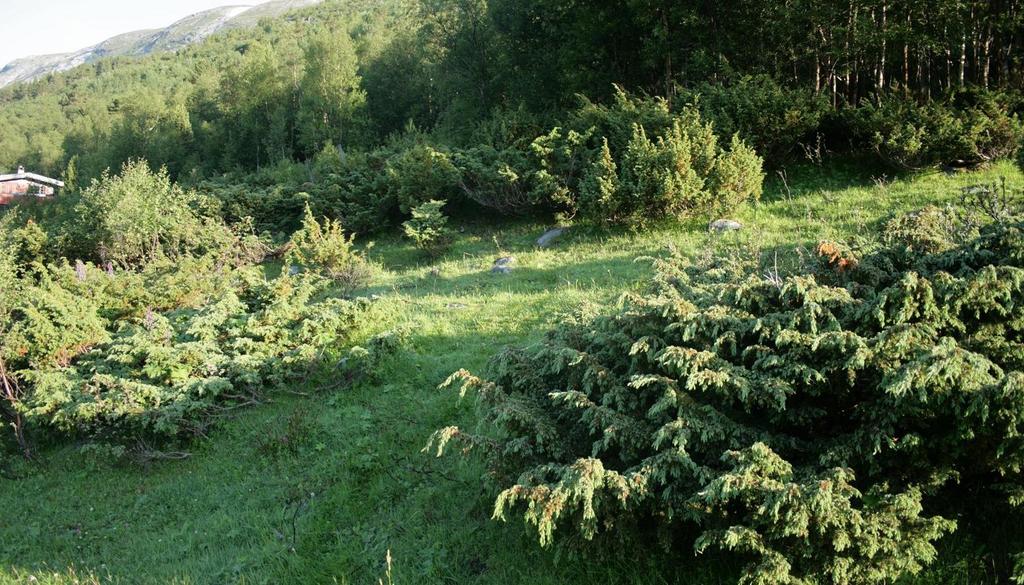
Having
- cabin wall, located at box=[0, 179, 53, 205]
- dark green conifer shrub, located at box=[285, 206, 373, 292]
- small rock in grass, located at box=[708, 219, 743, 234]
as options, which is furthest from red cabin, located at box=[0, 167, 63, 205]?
small rock in grass, located at box=[708, 219, 743, 234]

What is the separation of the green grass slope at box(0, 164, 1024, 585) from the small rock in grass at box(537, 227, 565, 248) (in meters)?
2.50

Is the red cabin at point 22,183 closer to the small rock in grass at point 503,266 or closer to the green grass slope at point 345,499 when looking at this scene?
the small rock in grass at point 503,266

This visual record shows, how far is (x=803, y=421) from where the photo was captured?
321 centimetres

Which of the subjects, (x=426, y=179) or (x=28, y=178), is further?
(x=28, y=178)

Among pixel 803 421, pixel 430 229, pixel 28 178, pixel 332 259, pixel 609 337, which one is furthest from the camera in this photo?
pixel 28 178

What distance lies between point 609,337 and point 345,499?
8.49ft

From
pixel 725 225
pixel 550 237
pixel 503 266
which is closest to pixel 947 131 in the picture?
pixel 725 225

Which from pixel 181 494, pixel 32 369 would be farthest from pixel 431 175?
pixel 181 494

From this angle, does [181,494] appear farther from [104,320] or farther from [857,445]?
[857,445]

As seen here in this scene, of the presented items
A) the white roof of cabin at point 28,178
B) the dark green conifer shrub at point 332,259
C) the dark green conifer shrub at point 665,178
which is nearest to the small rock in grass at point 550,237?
the dark green conifer shrub at point 665,178

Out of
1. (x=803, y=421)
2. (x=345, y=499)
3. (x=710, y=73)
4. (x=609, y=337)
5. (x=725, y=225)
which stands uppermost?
(x=710, y=73)

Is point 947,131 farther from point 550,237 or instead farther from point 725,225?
point 550,237

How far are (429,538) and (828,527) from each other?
8.45ft

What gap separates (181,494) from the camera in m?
5.62
